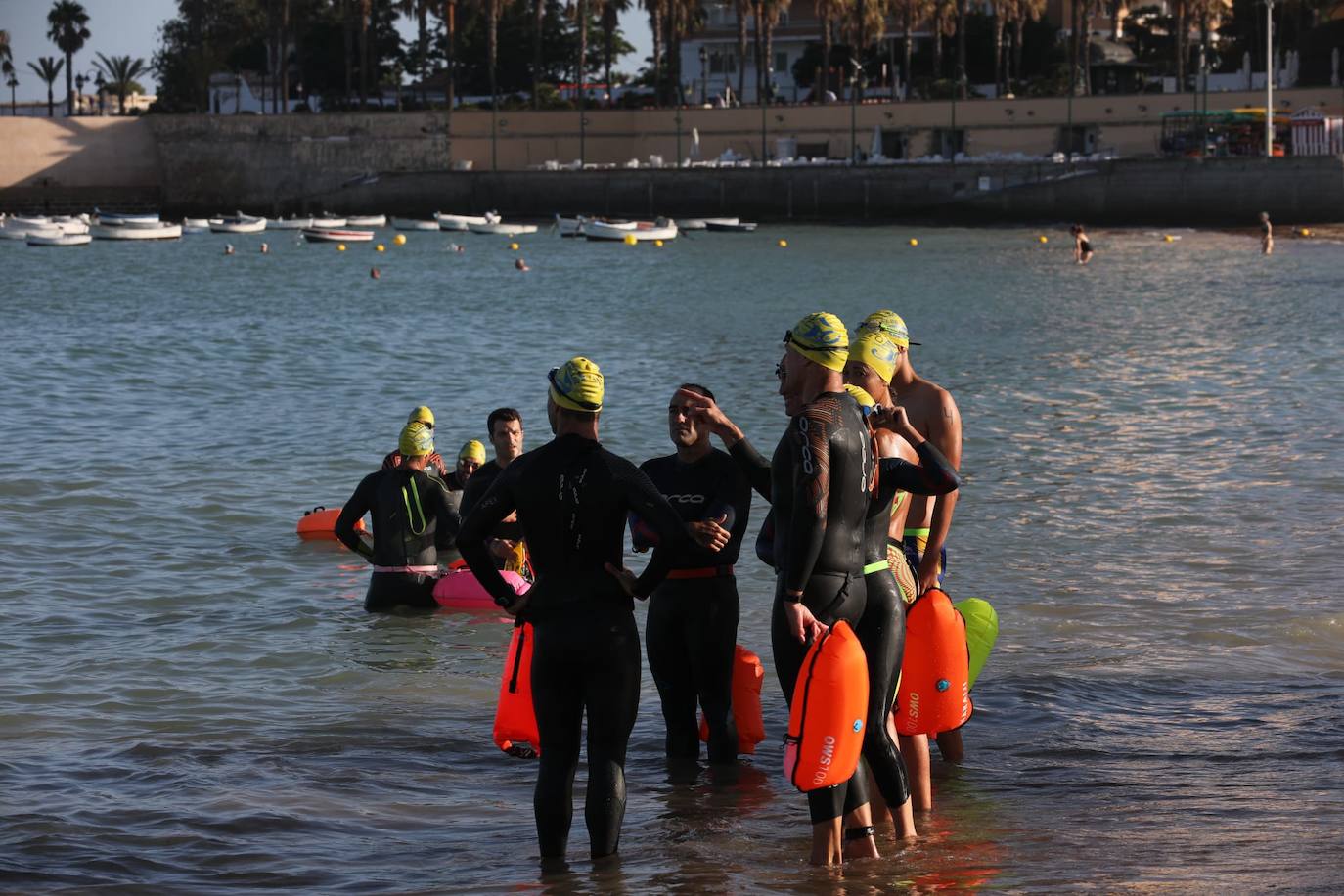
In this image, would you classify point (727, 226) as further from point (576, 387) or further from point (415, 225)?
point (576, 387)

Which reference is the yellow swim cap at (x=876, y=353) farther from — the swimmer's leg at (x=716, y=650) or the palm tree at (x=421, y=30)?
the palm tree at (x=421, y=30)

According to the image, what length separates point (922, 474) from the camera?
6016mm

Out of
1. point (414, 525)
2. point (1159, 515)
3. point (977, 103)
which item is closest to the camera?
point (414, 525)

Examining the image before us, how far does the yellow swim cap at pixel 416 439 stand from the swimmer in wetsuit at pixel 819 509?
4346mm

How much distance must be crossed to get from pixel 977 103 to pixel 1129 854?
89166 millimetres

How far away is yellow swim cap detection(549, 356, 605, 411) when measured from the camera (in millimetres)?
5879

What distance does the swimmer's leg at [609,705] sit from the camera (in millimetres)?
5988

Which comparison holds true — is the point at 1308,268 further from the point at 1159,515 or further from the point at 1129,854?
the point at 1129,854

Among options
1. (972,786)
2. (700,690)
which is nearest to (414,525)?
(700,690)

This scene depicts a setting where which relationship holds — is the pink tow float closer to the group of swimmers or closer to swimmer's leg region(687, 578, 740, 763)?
swimmer's leg region(687, 578, 740, 763)

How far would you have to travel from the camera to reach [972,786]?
7.38 m

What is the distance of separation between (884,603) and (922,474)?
48 centimetres

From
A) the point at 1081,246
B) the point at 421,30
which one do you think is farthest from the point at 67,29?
the point at 1081,246

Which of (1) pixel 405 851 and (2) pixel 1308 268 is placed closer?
(1) pixel 405 851
